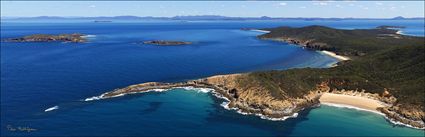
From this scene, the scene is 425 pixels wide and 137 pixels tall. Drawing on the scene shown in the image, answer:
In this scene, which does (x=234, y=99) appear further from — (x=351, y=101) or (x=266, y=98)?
(x=351, y=101)

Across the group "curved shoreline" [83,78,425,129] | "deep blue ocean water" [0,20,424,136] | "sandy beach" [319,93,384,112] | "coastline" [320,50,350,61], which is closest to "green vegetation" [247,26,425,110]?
"curved shoreline" [83,78,425,129]

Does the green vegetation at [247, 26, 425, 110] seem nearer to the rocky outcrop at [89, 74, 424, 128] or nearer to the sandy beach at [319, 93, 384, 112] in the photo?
the rocky outcrop at [89, 74, 424, 128]

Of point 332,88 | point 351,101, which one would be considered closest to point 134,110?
point 332,88

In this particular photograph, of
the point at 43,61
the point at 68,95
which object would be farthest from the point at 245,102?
the point at 43,61

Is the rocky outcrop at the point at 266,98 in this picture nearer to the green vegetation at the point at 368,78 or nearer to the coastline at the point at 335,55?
the green vegetation at the point at 368,78

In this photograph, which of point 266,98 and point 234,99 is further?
point 234,99

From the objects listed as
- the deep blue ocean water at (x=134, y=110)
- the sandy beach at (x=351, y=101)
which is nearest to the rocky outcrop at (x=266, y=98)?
the sandy beach at (x=351, y=101)

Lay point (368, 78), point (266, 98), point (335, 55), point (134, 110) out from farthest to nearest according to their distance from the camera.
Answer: point (335, 55)
point (368, 78)
point (266, 98)
point (134, 110)

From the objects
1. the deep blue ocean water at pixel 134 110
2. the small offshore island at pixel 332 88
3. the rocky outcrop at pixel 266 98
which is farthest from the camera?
the small offshore island at pixel 332 88
